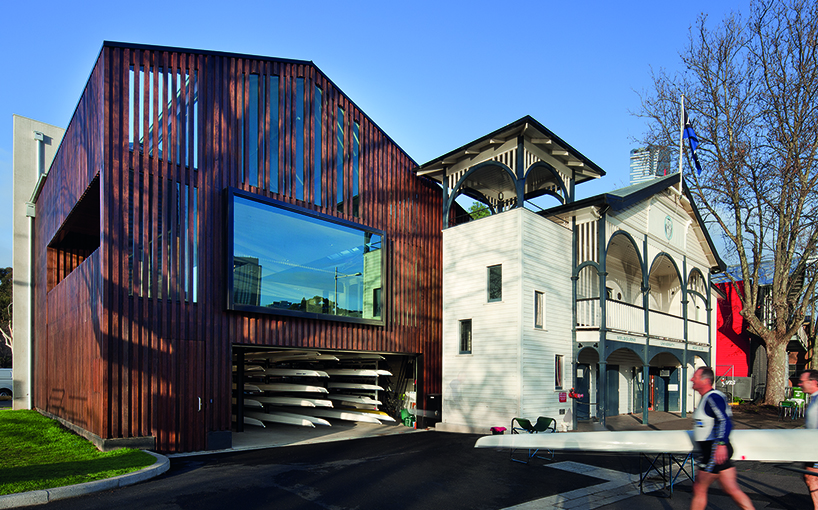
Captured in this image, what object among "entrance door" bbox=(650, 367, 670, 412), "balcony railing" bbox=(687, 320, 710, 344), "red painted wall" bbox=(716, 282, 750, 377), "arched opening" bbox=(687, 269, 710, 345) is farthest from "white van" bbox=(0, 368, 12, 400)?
"red painted wall" bbox=(716, 282, 750, 377)

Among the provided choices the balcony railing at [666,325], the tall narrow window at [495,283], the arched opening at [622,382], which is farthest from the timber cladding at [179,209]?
the balcony railing at [666,325]

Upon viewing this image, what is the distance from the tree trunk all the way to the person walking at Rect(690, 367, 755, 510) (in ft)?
72.1

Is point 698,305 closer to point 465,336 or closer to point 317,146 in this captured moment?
point 465,336

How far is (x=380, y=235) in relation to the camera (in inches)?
669

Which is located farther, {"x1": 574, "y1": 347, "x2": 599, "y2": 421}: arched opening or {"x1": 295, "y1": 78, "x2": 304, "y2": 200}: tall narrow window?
{"x1": 574, "y1": 347, "x2": 599, "y2": 421}: arched opening

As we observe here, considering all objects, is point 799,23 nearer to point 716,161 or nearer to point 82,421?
point 716,161

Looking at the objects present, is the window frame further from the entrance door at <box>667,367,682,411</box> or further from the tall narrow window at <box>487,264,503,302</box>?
the entrance door at <box>667,367,682,411</box>

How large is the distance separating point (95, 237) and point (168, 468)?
537 inches

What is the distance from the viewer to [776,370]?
23.4 meters

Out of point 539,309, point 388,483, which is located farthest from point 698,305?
point 388,483

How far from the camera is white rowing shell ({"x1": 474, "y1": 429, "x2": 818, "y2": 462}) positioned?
17.2 feet

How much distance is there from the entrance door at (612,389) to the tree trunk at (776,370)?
7.34 meters

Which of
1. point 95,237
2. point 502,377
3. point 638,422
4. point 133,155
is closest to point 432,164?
point 502,377

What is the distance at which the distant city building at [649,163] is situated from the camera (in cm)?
2633
